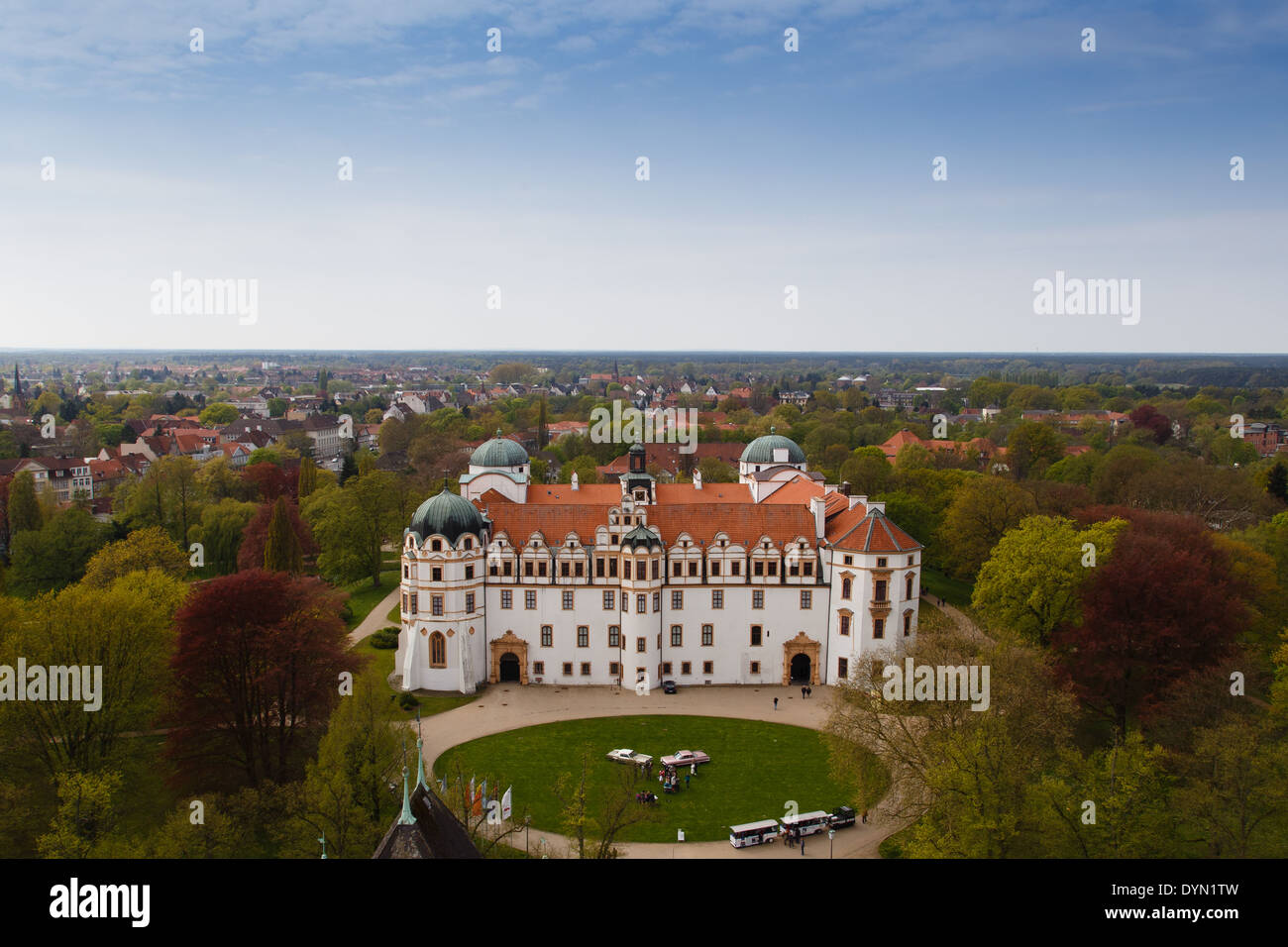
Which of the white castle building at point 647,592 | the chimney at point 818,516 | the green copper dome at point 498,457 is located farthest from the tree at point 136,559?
the chimney at point 818,516

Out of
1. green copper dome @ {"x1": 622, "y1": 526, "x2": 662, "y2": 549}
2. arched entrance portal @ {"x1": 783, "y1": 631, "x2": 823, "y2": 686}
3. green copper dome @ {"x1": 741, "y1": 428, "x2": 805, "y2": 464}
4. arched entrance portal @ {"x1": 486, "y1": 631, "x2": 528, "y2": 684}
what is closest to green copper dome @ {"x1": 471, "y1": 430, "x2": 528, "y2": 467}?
arched entrance portal @ {"x1": 486, "y1": 631, "x2": 528, "y2": 684}

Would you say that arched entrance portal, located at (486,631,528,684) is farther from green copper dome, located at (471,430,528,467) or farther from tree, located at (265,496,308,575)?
tree, located at (265,496,308,575)

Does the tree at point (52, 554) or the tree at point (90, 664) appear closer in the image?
the tree at point (90, 664)

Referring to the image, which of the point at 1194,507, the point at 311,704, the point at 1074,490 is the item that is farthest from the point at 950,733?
the point at 1194,507

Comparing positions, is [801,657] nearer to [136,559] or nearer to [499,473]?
[499,473]

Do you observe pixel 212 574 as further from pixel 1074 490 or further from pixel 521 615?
pixel 1074 490

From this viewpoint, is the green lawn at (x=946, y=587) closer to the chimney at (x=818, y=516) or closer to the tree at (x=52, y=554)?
the chimney at (x=818, y=516)
